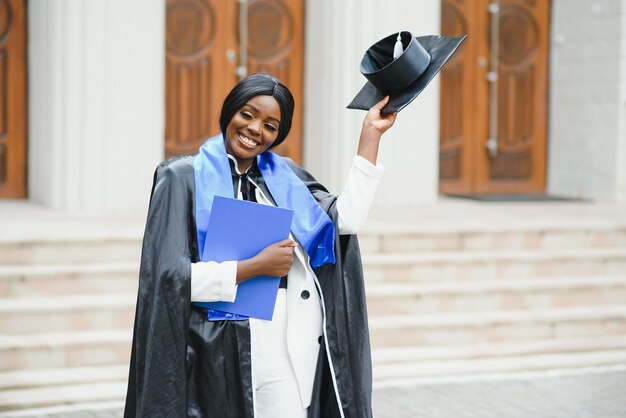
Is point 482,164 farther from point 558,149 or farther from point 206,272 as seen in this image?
point 206,272

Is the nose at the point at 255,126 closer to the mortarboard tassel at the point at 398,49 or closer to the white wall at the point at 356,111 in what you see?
the mortarboard tassel at the point at 398,49

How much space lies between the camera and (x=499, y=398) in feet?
21.2

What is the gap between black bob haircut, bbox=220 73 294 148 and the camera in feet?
10.8

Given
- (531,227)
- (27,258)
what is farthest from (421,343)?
(27,258)

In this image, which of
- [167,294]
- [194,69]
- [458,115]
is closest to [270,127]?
[167,294]

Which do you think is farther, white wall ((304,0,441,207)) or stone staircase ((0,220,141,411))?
white wall ((304,0,441,207))

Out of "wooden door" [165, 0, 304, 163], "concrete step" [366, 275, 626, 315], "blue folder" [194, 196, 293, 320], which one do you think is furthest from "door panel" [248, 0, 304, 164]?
"blue folder" [194, 196, 293, 320]

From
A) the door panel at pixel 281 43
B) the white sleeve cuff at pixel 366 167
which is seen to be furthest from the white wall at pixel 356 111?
the white sleeve cuff at pixel 366 167

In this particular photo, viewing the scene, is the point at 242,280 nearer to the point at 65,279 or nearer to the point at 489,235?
the point at 65,279

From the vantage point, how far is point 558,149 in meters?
11.4

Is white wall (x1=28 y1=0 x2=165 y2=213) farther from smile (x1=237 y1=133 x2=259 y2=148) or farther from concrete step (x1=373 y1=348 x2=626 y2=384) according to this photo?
smile (x1=237 y1=133 x2=259 y2=148)

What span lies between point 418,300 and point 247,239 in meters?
4.33

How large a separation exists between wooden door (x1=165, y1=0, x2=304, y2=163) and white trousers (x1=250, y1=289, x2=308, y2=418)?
22.0 ft

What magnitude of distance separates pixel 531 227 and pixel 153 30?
3.42 metres
